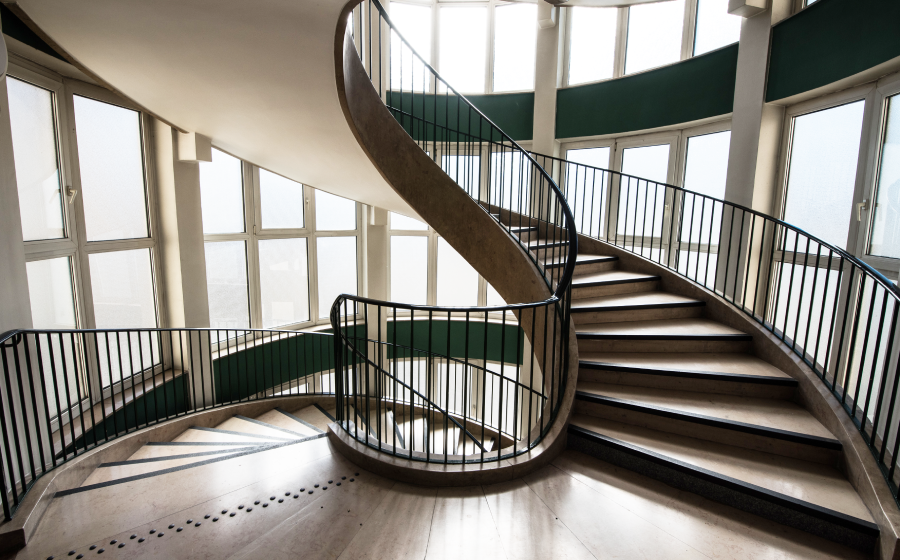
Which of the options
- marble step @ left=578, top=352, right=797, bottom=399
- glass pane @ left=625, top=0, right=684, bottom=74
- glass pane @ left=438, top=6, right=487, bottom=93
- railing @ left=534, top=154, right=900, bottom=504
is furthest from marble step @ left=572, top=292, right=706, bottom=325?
glass pane @ left=438, top=6, right=487, bottom=93

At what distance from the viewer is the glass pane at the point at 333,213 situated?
7.26 metres

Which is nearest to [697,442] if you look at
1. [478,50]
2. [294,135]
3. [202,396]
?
[294,135]

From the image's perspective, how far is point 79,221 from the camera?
4070mm

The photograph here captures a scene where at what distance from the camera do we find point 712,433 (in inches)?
100

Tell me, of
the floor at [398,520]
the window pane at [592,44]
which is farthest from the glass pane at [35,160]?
the window pane at [592,44]

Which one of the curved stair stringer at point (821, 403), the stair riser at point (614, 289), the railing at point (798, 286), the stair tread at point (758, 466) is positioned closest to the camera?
the curved stair stringer at point (821, 403)

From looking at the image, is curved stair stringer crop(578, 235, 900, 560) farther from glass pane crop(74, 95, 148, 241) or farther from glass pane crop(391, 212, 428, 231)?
glass pane crop(74, 95, 148, 241)

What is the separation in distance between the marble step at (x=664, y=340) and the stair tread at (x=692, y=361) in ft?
0.15

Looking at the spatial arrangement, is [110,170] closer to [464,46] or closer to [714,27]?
[464,46]

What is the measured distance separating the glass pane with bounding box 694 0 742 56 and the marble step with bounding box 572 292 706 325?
319 cm

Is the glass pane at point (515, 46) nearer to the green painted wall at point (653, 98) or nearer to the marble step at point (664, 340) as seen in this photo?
the green painted wall at point (653, 98)

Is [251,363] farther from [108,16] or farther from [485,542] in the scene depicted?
[485,542]

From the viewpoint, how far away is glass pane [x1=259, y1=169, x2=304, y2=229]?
6.56 m

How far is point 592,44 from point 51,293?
7365 mm
